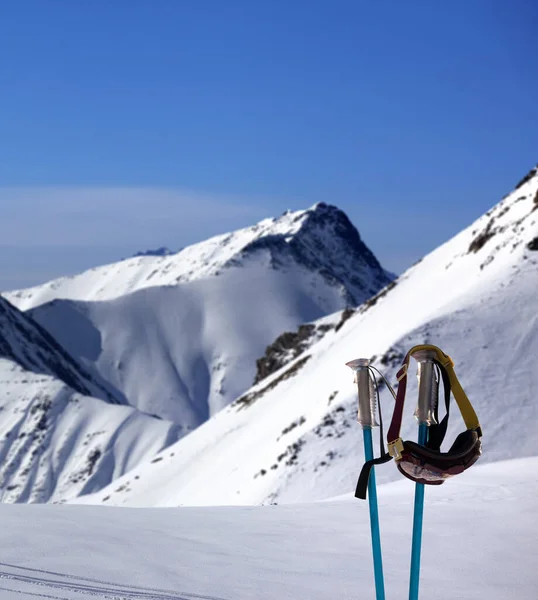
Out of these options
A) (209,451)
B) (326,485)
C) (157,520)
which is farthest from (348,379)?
(157,520)

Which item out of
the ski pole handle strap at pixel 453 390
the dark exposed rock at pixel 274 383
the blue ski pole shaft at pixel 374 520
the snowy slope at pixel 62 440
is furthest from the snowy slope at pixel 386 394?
the snowy slope at pixel 62 440

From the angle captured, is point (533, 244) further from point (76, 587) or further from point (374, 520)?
point (76, 587)

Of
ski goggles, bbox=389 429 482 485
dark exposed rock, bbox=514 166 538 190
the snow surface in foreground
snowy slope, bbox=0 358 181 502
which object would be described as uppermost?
dark exposed rock, bbox=514 166 538 190

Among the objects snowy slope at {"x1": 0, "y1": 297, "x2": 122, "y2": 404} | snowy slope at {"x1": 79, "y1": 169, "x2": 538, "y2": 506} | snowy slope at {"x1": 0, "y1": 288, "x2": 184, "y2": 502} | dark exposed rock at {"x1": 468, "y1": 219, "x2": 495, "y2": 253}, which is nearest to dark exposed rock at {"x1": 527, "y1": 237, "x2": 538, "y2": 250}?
snowy slope at {"x1": 79, "y1": 169, "x2": 538, "y2": 506}

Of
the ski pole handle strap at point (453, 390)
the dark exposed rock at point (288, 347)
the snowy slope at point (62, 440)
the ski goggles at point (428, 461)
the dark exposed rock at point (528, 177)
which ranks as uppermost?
the dark exposed rock at point (528, 177)

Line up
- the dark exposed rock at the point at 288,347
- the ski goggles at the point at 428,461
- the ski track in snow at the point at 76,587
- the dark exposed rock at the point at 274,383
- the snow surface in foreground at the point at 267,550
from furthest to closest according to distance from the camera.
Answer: the dark exposed rock at the point at 288,347, the dark exposed rock at the point at 274,383, the snow surface in foreground at the point at 267,550, the ski track in snow at the point at 76,587, the ski goggles at the point at 428,461

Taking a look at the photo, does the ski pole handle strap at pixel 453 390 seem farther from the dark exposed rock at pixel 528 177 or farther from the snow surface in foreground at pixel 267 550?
the dark exposed rock at pixel 528 177

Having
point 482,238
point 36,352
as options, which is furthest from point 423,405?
point 36,352

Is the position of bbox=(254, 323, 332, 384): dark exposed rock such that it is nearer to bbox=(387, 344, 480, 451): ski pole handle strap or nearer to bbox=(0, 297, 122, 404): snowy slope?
bbox=(0, 297, 122, 404): snowy slope
